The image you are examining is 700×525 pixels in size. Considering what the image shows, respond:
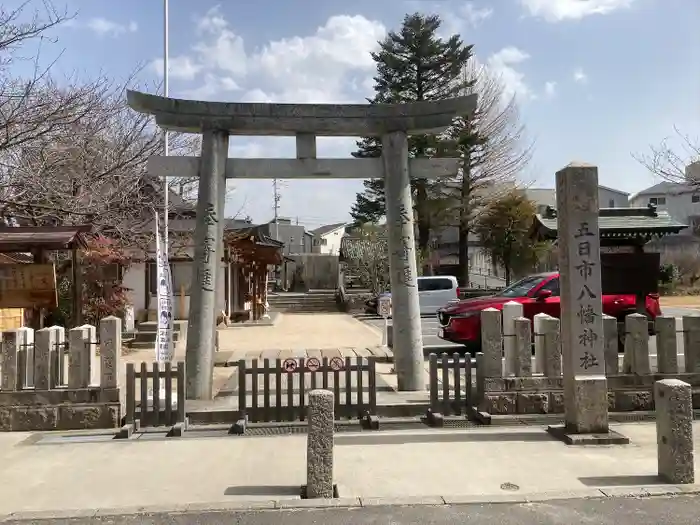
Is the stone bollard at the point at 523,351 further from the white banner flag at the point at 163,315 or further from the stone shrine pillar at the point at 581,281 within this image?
the white banner flag at the point at 163,315

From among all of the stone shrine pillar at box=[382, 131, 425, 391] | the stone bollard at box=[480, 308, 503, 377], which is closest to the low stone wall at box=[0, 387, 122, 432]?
the stone shrine pillar at box=[382, 131, 425, 391]

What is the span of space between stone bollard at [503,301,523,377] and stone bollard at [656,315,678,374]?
1872 millimetres

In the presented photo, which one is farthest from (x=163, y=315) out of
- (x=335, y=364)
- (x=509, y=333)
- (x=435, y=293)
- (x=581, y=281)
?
(x=435, y=293)

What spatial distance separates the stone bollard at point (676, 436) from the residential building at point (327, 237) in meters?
63.6

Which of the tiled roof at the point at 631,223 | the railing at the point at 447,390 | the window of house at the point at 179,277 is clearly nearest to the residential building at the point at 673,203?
the tiled roof at the point at 631,223

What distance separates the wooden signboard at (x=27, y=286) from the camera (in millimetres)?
8164

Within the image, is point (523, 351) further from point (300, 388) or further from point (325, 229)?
point (325, 229)

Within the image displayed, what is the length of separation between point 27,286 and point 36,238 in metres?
0.97

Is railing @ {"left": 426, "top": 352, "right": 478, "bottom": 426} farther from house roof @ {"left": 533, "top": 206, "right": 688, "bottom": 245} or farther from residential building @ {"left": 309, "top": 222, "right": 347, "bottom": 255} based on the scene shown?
residential building @ {"left": 309, "top": 222, "right": 347, "bottom": 255}

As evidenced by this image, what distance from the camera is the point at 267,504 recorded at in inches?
186

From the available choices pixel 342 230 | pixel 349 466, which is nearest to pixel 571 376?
pixel 349 466

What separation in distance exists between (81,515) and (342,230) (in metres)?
71.3

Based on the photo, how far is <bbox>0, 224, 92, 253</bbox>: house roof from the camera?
342 inches

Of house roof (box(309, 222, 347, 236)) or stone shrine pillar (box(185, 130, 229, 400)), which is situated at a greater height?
house roof (box(309, 222, 347, 236))
